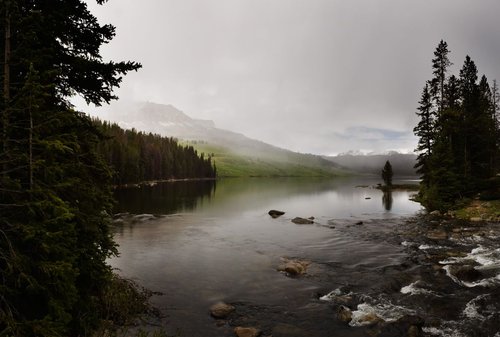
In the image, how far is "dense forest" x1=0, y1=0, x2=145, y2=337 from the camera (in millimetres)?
8078

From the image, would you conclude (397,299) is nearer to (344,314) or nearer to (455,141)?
(344,314)

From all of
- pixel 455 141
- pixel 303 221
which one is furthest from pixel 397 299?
pixel 455 141

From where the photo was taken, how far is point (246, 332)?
48.0 ft

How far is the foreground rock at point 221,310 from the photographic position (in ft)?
54.7

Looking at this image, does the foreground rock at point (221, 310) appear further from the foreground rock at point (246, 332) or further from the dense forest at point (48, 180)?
the dense forest at point (48, 180)

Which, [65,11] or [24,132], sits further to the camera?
[65,11]

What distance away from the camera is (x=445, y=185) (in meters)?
49.1

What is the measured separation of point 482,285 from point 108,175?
885 inches

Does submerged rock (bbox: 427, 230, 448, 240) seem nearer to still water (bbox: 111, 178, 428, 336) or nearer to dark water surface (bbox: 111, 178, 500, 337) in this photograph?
dark water surface (bbox: 111, 178, 500, 337)

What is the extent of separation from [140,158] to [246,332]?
140 metres

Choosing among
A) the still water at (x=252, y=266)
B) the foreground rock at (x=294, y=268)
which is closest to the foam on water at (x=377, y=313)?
the still water at (x=252, y=266)

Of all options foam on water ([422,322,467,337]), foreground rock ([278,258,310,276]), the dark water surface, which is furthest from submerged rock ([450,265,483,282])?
foreground rock ([278,258,310,276])

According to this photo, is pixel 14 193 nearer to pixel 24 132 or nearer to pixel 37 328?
pixel 24 132

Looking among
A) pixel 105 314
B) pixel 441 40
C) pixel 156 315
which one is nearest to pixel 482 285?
pixel 156 315
